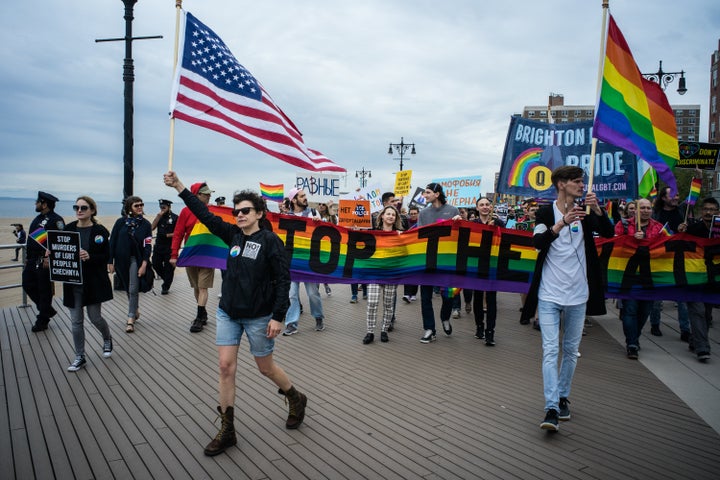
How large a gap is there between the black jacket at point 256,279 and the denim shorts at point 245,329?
78 millimetres

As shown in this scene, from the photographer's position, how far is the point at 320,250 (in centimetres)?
773

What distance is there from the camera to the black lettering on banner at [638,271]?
7055 mm

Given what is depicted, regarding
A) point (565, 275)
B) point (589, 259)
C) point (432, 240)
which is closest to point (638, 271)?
point (432, 240)

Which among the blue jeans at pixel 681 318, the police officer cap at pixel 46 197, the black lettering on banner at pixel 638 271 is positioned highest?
the police officer cap at pixel 46 197

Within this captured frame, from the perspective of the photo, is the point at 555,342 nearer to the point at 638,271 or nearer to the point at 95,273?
the point at 638,271

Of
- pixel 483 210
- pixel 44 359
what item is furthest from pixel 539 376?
pixel 44 359

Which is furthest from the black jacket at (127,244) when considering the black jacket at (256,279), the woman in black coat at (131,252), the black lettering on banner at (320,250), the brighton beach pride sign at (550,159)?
the brighton beach pride sign at (550,159)

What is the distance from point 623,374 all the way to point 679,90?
15.9 meters

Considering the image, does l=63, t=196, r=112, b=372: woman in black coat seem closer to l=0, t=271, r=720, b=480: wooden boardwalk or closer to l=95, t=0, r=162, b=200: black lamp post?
l=0, t=271, r=720, b=480: wooden boardwalk

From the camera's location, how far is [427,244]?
7.56 m

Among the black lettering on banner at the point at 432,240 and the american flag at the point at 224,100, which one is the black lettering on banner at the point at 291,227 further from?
the black lettering on banner at the point at 432,240

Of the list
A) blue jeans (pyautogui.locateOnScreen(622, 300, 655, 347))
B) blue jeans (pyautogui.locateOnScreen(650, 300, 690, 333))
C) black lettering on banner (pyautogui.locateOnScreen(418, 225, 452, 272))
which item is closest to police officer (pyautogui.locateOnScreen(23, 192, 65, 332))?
black lettering on banner (pyautogui.locateOnScreen(418, 225, 452, 272))

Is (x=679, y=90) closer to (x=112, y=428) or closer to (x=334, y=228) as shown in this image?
(x=334, y=228)

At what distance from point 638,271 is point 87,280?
743 cm
